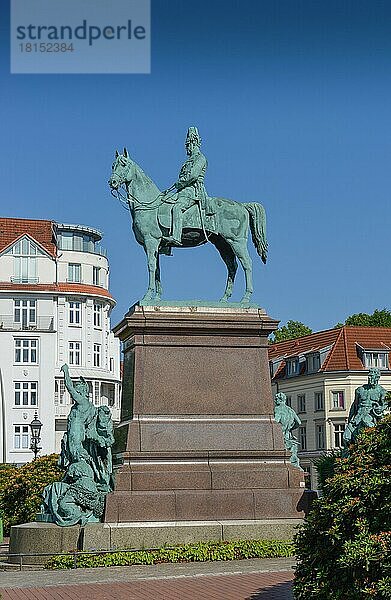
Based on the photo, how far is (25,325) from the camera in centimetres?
7450

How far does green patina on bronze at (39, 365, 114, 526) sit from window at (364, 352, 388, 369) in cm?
5964

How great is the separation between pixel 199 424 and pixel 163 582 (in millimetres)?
5344

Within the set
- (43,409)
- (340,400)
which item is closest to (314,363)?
(340,400)

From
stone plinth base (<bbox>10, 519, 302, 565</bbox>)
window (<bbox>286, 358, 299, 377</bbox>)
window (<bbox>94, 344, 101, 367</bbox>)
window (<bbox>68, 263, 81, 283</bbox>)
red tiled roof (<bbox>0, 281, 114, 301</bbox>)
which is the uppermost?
window (<bbox>68, 263, 81, 283</bbox>)

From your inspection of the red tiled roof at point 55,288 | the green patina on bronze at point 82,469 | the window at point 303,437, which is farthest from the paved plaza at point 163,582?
the window at point 303,437

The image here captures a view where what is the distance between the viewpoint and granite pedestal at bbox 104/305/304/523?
63.1 feet

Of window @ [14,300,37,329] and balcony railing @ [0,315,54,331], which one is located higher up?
window @ [14,300,37,329]

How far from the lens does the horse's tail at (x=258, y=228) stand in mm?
22422

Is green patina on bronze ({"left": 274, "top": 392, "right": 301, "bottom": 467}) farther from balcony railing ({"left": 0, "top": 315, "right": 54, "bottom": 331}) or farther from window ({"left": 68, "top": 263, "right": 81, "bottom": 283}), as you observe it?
window ({"left": 68, "top": 263, "right": 81, "bottom": 283})

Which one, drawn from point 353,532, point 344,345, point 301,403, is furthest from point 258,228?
point 301,403

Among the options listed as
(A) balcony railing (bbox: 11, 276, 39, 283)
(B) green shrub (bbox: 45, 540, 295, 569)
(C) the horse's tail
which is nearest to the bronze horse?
(C) the horse's tail

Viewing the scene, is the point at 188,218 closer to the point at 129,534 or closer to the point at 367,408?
the point at 367,408

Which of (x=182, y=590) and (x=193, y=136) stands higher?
(x=193, y=136)

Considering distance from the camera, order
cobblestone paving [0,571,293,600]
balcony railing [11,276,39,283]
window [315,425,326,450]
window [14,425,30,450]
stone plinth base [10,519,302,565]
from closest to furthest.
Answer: cobblestone paving [0,571,293,600]
stone plinth base [10,519,302,565]
window [14,425,30,450]
balcony railing [11,276,39,283]
window [315,425,326,450]
